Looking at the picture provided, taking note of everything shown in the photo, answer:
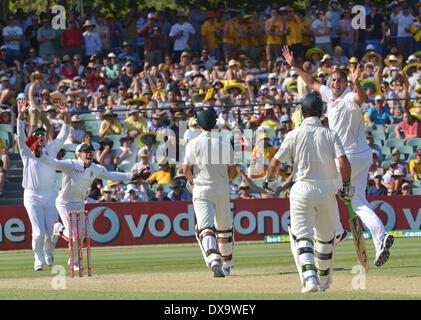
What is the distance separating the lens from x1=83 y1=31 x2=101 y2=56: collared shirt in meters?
28.8

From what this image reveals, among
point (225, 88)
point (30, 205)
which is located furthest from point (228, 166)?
point (225, 88)

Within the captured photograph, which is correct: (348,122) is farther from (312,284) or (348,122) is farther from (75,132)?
(75,132)

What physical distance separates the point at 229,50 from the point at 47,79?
5.50 metres

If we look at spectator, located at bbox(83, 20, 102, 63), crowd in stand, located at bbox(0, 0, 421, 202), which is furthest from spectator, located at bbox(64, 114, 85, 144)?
spectator, located at bbox(83, 20, 102, 63)

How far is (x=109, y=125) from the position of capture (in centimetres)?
2431

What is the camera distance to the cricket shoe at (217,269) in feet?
41.7

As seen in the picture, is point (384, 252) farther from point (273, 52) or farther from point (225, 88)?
point (273, 52)

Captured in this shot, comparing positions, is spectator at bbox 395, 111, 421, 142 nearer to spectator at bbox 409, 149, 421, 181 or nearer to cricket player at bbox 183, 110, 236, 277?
spectator at bbox 409, 149, 421, 181

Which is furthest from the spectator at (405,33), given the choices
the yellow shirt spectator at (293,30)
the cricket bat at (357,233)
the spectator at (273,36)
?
the cricket bat at (357,233)

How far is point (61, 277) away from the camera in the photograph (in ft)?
45.2

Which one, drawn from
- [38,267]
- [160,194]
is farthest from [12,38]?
[38,267]

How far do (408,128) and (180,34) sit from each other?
8284 millimetres

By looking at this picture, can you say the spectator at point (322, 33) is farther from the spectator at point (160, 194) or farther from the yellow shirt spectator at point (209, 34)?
the spectator at point (160, 194)

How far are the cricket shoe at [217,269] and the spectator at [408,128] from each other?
1167 centimetres
